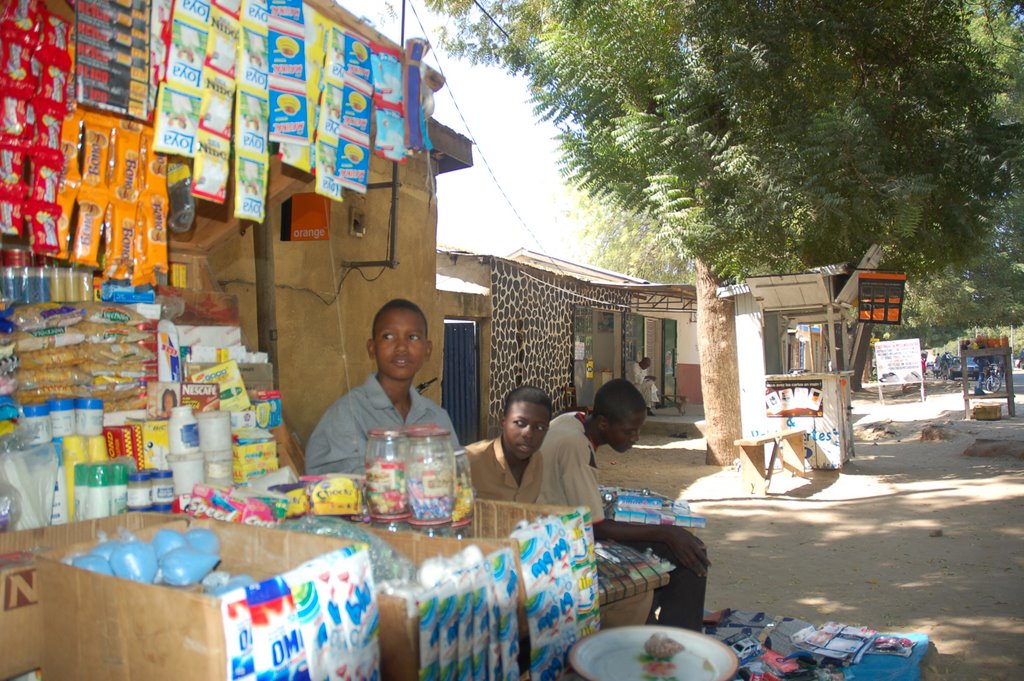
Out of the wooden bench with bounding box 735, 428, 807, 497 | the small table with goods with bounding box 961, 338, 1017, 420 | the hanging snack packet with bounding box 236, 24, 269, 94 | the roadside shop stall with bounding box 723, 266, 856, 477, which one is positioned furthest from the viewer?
the small table with goods with bounding box 961, 338, 1017, 420

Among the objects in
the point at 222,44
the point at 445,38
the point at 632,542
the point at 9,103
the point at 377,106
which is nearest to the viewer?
the point at 9,103

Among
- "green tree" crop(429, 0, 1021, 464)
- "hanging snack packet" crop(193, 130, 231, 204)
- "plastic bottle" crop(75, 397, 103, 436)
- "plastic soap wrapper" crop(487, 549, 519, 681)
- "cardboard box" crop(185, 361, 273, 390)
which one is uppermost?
"green tree" crop(429, 0, 1021, 464)

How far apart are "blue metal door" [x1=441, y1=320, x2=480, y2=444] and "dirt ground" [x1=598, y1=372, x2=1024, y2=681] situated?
218 cm

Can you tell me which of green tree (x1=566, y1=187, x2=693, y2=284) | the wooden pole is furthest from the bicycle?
the wooden pole

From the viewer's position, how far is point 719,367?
1144cm

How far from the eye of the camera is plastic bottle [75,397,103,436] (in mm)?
2914

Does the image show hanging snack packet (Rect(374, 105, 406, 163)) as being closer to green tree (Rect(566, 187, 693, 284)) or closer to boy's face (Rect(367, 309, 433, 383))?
boy's face (Rect(367, 309, 433, 383))

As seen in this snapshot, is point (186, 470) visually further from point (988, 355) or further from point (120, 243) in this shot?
point (988, 355)

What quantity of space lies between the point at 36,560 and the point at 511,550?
3.70ft

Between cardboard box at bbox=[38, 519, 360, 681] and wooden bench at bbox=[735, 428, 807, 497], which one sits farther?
wooden bench at bbox=[735, 428, 807, 497]

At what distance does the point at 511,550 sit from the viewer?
1975mm

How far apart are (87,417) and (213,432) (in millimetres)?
483

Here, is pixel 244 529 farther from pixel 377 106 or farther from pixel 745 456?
pixel 745 456

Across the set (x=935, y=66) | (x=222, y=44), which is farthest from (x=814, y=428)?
(x=222, y=44)
